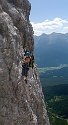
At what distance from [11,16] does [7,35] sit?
13.3 feet

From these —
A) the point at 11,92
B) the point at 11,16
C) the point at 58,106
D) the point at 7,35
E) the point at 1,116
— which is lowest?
the point at 58,106

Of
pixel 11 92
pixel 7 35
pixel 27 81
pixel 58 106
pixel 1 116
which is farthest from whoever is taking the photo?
pixel 58 106

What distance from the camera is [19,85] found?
747 inches

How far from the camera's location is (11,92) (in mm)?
18109

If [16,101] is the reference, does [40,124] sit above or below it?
below

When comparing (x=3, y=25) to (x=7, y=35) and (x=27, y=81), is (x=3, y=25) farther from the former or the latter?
(x=27, y=81)

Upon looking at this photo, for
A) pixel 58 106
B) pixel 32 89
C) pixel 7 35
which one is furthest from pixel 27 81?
pixel 58 106

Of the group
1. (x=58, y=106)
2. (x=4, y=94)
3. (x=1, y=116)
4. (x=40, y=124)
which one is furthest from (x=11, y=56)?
(x=58, y=106)

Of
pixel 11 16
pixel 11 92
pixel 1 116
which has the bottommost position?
pixel 1 116

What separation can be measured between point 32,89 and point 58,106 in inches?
5157

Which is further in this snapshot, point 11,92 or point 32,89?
point 32,89

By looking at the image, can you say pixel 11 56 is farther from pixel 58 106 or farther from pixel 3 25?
pixel 58 106

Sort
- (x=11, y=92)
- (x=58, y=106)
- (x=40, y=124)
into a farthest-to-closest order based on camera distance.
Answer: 1. (x=58, y=106)
2. (x=40, y=124)
3. (x=11, y=92)

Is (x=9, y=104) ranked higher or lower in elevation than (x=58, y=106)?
higher
